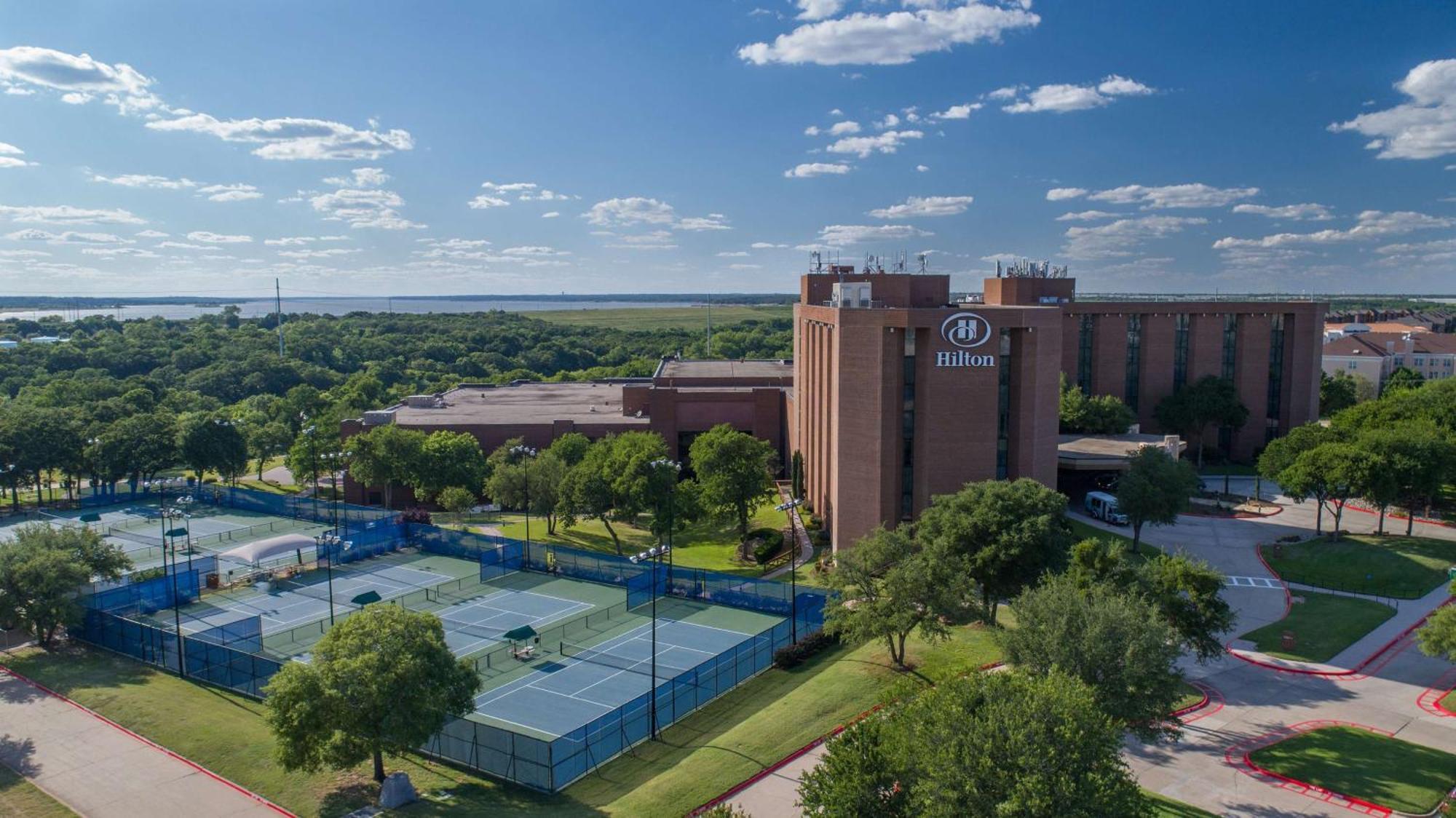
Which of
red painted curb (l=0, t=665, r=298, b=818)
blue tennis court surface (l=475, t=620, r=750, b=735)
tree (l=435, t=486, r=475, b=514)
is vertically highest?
tree (l=435, t=486, r=475, b=514)

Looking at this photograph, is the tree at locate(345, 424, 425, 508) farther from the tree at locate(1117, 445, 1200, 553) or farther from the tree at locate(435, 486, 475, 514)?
the tree at locate(1117, 445, 1200, 553)

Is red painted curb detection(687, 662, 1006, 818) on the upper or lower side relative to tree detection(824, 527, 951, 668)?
lower

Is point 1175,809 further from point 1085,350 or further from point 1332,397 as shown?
point 1332,397

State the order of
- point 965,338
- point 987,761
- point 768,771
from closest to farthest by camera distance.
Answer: point 987,761 < point 768,771 < point 965,338

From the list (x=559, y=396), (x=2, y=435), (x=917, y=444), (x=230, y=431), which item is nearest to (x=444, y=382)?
(x=559, y=396)

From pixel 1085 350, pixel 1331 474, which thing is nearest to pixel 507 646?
pixel 1331 474

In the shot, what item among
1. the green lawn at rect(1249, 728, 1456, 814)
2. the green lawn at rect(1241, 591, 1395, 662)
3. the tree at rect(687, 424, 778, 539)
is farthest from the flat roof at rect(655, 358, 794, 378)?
the green lawn at rect(1249, 728, 1456, 814)

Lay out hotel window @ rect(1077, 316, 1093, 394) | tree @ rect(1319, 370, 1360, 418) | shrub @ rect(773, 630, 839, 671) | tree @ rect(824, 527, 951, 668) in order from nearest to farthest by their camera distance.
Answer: tree @ rect(824, 527, 951, 668) < shrub @ rect(773, 630, 839, 671) < hotel window @ rect(1077, 316, 1093, 394) < tree @ rect(1319, 370, 1360, 418)
